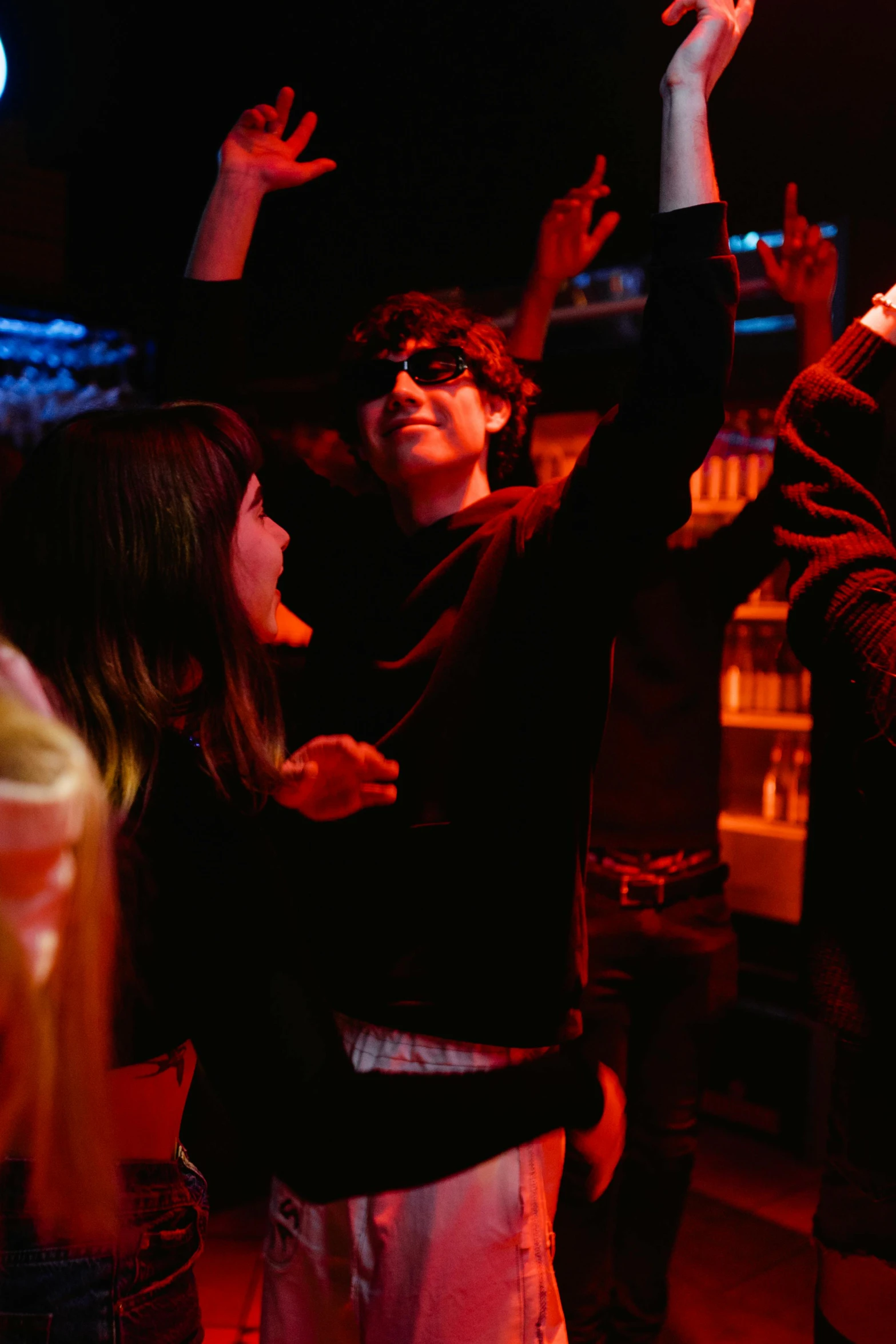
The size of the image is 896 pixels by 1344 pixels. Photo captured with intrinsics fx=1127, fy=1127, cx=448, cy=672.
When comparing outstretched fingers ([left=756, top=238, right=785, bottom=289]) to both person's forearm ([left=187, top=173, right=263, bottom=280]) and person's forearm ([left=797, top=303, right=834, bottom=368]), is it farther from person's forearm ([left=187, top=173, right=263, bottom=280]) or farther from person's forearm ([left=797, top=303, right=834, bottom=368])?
person's forearm ([left=187, top=173, right=263, bottom=280])

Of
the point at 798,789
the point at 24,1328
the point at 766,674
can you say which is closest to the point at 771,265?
the point at 24,1328

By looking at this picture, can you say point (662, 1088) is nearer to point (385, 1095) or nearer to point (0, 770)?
point (385, 1095)

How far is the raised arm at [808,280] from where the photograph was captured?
2303 millimetres

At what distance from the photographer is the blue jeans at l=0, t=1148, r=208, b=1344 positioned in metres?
1.00

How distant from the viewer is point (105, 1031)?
2.78 feet

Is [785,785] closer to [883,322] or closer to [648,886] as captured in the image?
[648,886]

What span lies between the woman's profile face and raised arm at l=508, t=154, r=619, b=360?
1.09 metres

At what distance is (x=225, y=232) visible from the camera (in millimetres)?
1940

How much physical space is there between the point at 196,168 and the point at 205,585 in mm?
3356

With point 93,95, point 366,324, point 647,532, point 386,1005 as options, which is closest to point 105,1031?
point 386,1005

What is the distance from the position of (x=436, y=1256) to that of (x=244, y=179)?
172cm

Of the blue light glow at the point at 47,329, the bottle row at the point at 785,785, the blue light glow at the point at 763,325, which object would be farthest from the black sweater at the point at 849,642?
the blue light glow at the point at 47,329

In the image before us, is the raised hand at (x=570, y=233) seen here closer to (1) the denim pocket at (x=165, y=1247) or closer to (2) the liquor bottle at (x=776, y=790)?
(1) the denim pocket at (x=165, y=1247)

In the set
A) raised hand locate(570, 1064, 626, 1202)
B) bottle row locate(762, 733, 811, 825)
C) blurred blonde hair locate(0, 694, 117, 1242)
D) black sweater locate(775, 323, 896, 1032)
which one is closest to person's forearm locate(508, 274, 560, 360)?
black sweater locate(775, 323, 896, 1032)
